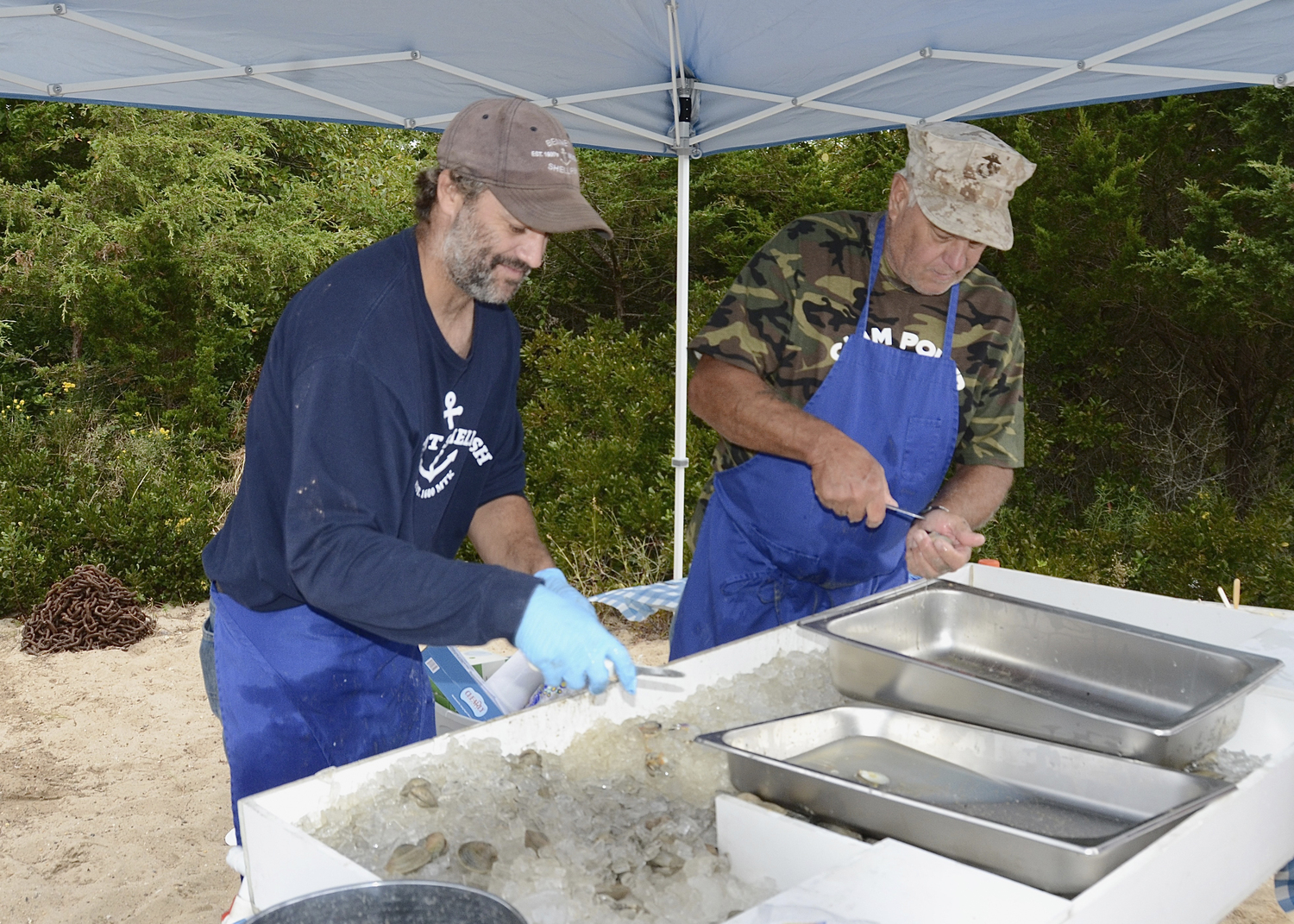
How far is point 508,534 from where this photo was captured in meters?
2.03

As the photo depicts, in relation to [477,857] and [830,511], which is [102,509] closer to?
[830,511]

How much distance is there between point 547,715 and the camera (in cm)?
149

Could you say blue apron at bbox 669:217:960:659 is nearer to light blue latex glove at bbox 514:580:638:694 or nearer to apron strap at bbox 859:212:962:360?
apron strap at bbox 859:212:962:360

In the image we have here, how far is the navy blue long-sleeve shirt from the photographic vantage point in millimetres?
1339

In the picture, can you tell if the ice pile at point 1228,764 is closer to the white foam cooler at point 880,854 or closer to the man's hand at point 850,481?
the white foam cooler at point 880,854

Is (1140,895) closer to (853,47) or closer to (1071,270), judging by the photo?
(853,47)

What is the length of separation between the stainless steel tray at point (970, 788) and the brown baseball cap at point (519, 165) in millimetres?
726

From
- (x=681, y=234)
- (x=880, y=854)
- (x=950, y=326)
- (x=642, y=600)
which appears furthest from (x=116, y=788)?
(x=880, y=854)

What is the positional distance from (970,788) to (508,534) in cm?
96

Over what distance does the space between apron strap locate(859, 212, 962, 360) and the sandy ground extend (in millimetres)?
1680

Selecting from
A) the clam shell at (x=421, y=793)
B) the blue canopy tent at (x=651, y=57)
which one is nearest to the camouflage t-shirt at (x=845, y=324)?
the blue canopy tent at (x=651, y=57)

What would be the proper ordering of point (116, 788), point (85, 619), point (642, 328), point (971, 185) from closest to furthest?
1. point (971, 185)
2. point (116, 788)
3. point (85, 619)
4. point (642, 328)

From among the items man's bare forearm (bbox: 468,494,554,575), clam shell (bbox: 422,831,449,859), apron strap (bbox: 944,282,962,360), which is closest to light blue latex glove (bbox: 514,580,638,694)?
clam shell (bbox: 422,831,449,859)

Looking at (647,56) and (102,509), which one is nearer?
(647,56)
